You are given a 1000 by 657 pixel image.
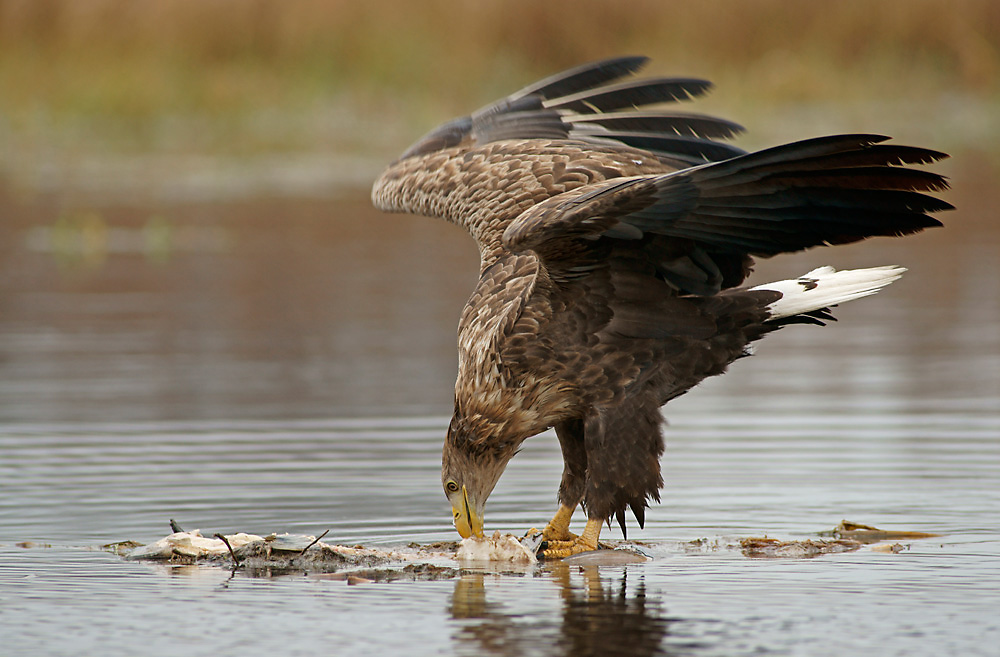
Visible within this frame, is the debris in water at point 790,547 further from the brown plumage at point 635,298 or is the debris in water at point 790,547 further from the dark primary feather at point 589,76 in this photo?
the dark primary feather at point 589,76

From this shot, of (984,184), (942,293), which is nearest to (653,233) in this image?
(942,293)

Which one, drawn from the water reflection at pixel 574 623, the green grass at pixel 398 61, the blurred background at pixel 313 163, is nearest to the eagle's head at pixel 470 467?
the water reflection at pixel 574 623

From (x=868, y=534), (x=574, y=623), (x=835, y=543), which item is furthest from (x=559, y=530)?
(x=574, y=623)

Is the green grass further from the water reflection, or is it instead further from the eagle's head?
the water reflection

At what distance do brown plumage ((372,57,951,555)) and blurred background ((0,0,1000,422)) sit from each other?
2.86 metres

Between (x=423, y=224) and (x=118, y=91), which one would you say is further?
(x=118, y=91)

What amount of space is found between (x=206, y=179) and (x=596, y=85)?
1548 centimetres

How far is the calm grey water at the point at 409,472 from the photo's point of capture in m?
4.77

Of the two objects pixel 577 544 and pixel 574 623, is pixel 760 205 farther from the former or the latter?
pixel 574 623

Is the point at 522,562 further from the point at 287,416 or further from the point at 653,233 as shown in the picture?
the point at 287,416

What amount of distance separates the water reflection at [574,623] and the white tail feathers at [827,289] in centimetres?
130

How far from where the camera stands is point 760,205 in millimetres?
5801

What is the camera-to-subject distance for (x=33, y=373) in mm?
10516

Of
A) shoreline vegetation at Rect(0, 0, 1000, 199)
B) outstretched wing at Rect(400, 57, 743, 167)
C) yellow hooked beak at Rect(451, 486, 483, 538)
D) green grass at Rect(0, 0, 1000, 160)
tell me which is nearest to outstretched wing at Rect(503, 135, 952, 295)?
yellow hooked beak at Rect(451, 486, 483, 538)
